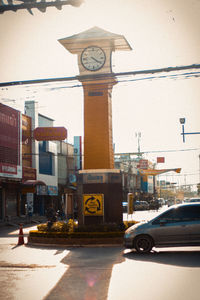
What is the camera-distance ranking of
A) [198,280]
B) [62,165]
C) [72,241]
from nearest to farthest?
[198,280], [72,241], [62,165]

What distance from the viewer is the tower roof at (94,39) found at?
2275 centimetres

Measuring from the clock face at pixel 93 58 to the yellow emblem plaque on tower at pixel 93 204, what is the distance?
7004 millimetres

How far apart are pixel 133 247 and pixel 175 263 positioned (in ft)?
9.05

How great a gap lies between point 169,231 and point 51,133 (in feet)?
102

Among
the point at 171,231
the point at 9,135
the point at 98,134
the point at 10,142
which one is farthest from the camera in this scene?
the point at 10,142

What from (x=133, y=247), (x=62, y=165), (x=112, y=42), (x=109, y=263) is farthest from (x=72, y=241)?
(x=62, y=165)

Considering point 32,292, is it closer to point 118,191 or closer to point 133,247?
point 133,247

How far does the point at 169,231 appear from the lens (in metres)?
14.5

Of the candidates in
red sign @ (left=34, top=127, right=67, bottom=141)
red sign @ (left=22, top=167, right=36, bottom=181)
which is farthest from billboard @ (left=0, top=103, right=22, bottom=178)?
red sign @ (left=34, top=127, right=67, bottom=141)

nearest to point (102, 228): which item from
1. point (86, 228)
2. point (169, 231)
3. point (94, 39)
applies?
point (86, 228)

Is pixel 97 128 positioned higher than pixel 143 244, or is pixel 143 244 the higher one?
pixel 97 128

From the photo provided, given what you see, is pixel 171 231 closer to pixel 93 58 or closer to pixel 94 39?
pixel 93 58

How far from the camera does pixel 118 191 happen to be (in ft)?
68.8

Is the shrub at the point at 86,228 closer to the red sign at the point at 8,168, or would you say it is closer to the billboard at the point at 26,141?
the red sign at the point at 8,168
